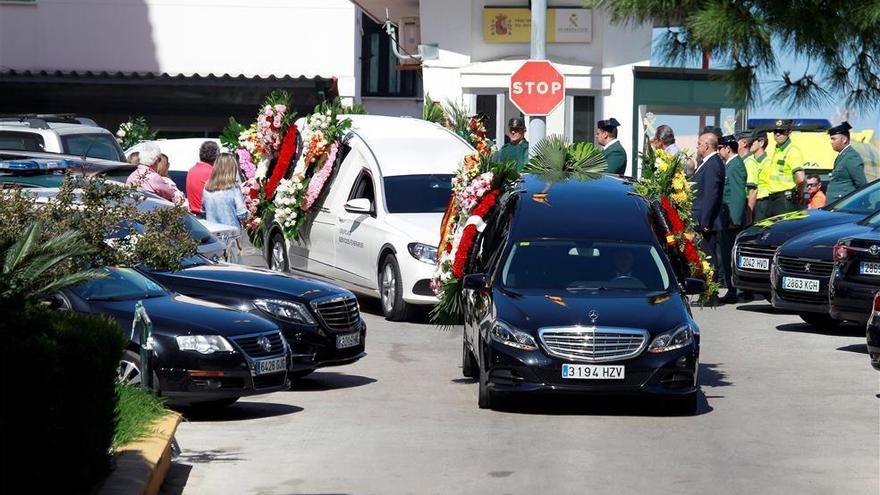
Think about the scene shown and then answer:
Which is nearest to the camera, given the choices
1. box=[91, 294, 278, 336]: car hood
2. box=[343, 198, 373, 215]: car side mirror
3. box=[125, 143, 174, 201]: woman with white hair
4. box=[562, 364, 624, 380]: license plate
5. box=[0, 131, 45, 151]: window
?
box=[91, 294, 278, 336]: car hood

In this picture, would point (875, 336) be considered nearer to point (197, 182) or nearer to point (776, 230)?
point (776, 230)

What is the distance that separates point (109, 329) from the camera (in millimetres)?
8812

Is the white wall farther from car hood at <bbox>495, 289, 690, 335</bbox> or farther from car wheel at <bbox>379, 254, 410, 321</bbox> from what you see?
car hood at <bbox>495, 289, 690, 335</bbox>

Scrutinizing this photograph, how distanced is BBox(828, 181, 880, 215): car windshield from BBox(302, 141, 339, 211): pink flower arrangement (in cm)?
632

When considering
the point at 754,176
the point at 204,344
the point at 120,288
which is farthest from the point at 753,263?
the point at 204,344

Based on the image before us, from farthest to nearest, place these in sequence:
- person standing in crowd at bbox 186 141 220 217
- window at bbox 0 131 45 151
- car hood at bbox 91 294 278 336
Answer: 1. window at bbox 0 131 45 151
2. person standing in crowd at bbox 186 141 220 217
3. car hood at bbox 91 294 278 336

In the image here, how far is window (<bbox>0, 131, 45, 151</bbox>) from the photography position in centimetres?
2269

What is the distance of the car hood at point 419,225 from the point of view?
1895cm

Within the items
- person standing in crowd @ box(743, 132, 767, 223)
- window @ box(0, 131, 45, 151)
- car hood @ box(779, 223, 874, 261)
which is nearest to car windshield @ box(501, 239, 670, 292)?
car hood @ box(779, 223, 874, 261)

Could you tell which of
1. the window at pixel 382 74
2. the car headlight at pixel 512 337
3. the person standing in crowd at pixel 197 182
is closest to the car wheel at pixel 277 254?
the person standing in crowd at pixel 197 182

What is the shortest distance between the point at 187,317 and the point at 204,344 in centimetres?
32

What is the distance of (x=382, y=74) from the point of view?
49906mm

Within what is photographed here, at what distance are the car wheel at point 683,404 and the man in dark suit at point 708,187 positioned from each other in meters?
7.94

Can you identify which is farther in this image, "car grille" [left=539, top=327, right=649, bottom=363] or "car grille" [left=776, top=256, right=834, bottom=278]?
"car grille" [left=776, top=256, right=834, bottom=278]
